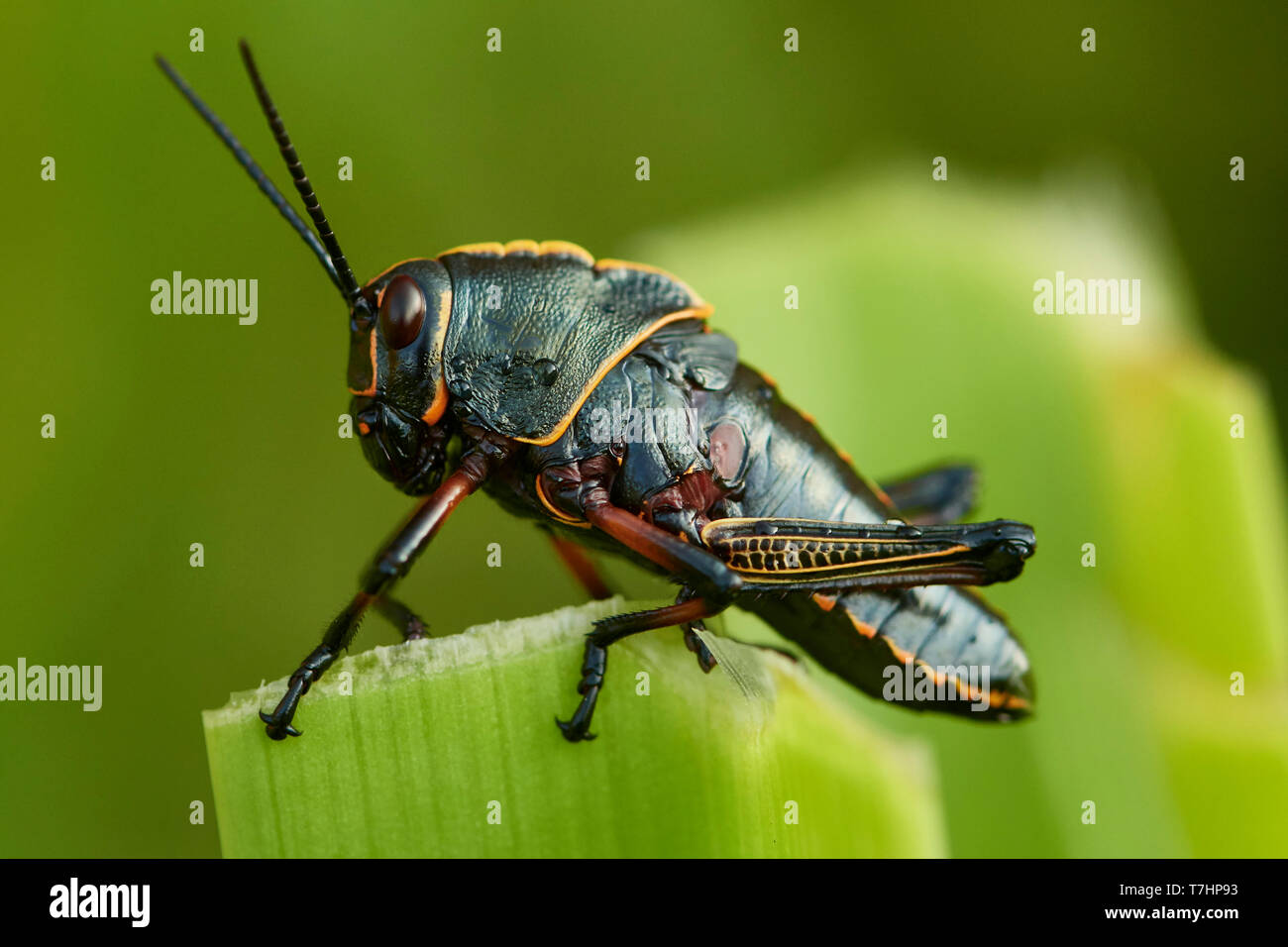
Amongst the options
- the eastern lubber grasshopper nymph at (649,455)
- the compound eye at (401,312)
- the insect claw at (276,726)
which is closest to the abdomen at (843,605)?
the eastern lubber grasshopper nymph at (649,455)

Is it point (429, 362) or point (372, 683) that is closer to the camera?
point (372, 683)

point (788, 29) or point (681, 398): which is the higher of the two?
point (788, 29)

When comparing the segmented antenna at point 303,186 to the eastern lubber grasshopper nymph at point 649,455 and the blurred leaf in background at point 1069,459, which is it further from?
the blurred leaf in background at point 1069,459

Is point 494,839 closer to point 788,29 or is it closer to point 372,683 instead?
point 372,683

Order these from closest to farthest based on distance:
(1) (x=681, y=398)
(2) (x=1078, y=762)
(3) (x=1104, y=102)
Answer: (2) (x=1078, y=762), (1) (x=681, y=398), (3) (x=1104, y=102)

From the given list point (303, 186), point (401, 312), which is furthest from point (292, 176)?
point (401, 312)
